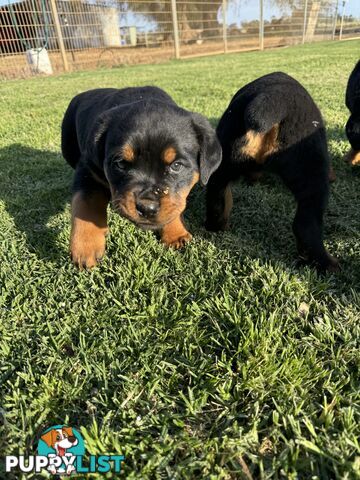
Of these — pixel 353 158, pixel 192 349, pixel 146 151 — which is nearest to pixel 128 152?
pixel 146 151

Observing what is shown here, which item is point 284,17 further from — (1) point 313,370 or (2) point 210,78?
(1) point 313,370

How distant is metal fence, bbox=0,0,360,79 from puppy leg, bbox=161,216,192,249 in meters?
14.3

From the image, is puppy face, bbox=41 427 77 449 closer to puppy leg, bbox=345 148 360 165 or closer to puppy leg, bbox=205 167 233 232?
puppy leg, bbox=205 167 233 232

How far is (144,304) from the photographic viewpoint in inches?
78.9

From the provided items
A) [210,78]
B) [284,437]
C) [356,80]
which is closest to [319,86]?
[210,78]

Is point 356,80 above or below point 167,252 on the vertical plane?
above

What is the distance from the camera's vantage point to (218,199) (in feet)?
8.55

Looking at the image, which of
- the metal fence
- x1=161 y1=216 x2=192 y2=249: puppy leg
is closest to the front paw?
x1=161 y1=216 x2=192 y2=249: puppy leg

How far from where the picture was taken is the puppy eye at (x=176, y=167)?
2.32m

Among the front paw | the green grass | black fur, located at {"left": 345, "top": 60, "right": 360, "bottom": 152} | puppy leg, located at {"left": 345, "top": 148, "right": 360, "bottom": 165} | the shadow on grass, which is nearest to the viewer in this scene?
the green grass

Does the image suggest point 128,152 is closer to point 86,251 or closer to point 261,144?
point 86,251

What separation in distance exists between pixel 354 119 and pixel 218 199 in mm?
1529

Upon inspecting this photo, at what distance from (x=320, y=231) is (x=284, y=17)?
97.2 ft

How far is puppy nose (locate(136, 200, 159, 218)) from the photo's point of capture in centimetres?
206
